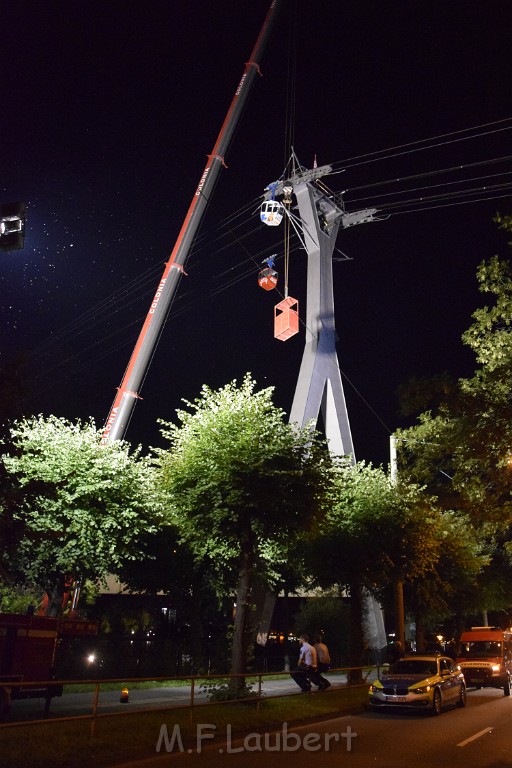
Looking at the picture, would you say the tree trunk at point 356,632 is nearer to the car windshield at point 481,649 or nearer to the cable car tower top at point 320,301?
the car windshield at point 481,649

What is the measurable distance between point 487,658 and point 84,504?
16.9 meters

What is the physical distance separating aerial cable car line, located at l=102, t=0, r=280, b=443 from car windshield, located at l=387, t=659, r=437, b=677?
47.3 feet

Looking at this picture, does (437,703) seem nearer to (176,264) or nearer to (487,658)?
(487,658)

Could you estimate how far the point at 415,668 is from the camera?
16828 millimetres

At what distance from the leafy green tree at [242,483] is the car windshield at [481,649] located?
1163 cm

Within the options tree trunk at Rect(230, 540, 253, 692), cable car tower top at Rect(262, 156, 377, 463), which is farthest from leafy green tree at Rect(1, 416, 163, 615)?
cable car tower top at Rect(262, 156, 377, 463)

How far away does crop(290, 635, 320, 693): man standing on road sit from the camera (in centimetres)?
1758

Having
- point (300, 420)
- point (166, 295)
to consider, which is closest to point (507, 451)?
point (300, 420)

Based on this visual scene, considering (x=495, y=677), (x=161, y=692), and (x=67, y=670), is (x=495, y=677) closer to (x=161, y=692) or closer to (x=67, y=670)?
(x=161, y=692)

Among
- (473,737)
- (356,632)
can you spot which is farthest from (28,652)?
(356,632)

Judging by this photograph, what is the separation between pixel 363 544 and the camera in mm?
22984

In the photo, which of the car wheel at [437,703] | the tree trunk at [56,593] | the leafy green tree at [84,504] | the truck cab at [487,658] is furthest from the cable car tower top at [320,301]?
the car wheel at [437,703]

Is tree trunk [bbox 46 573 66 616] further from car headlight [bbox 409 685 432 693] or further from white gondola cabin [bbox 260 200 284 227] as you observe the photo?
white gondola cabin [bbox 260 200 284 227]

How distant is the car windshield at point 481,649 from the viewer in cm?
2478
